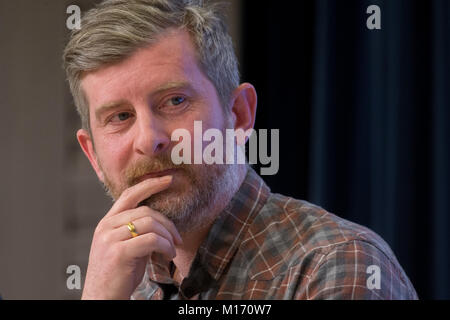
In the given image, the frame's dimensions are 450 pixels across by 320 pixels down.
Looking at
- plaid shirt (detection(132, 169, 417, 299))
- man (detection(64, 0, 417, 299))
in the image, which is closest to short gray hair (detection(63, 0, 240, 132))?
man (detection(64, 0, 417, 299))

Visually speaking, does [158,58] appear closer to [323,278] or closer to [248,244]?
[248,244]

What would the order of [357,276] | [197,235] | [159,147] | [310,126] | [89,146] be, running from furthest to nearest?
[310,126]
[89,146]
[197,235]
[159,147]
[357,276]

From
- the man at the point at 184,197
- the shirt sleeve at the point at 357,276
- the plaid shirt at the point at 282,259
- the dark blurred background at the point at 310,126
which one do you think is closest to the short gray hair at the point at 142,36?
the man at the point at 184,197

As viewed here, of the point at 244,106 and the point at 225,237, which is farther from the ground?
the point at 244,106

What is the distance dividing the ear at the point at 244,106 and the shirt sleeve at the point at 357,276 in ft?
1.19

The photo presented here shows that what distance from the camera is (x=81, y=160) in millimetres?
2336

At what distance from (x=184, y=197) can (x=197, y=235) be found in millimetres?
116

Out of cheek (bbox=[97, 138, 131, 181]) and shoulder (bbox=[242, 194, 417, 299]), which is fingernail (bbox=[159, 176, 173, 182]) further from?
shoulder (bbox=[242, 194, 417, 299])

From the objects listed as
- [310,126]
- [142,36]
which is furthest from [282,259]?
[310,126]

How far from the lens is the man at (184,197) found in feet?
3.36

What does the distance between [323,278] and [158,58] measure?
1.52ft

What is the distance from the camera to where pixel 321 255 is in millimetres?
1043

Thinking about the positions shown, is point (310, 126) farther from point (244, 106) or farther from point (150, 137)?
point (150, 137)

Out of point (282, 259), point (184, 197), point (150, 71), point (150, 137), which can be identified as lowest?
point (282, 259)
